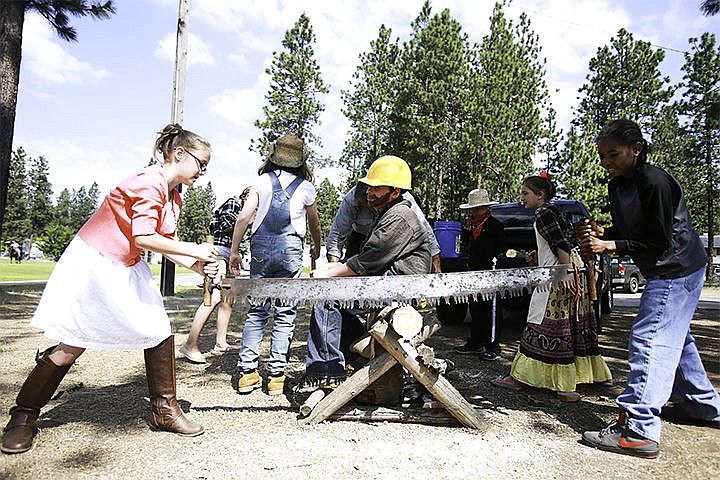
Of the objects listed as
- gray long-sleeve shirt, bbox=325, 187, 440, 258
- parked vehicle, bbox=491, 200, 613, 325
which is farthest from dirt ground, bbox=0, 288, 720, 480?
parked vehicle, bbox=491, 200, 613, 325

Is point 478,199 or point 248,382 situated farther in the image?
point 478,199

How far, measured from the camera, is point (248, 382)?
418cm

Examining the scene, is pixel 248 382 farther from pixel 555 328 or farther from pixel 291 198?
pixel 555 328

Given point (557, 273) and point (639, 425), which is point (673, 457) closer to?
point (639, 425)

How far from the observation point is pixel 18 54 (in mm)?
8180

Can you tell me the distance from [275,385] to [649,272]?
2.92m

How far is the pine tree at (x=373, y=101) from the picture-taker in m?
31.2

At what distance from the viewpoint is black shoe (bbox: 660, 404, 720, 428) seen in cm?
347

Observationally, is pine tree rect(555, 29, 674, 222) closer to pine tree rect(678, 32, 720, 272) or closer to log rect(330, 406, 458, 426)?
pine tree rect(678, 32, 720, 272)

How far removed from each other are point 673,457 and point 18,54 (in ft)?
33.1

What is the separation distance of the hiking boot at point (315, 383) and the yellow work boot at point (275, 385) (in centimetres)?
25

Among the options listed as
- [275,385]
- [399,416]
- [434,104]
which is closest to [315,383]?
[275,385]

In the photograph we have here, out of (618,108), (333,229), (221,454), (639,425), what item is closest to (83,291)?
(221,454)

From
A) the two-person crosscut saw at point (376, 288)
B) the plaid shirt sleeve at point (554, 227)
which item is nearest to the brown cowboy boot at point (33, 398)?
the two-person crosscut saw at point (376, 288)
